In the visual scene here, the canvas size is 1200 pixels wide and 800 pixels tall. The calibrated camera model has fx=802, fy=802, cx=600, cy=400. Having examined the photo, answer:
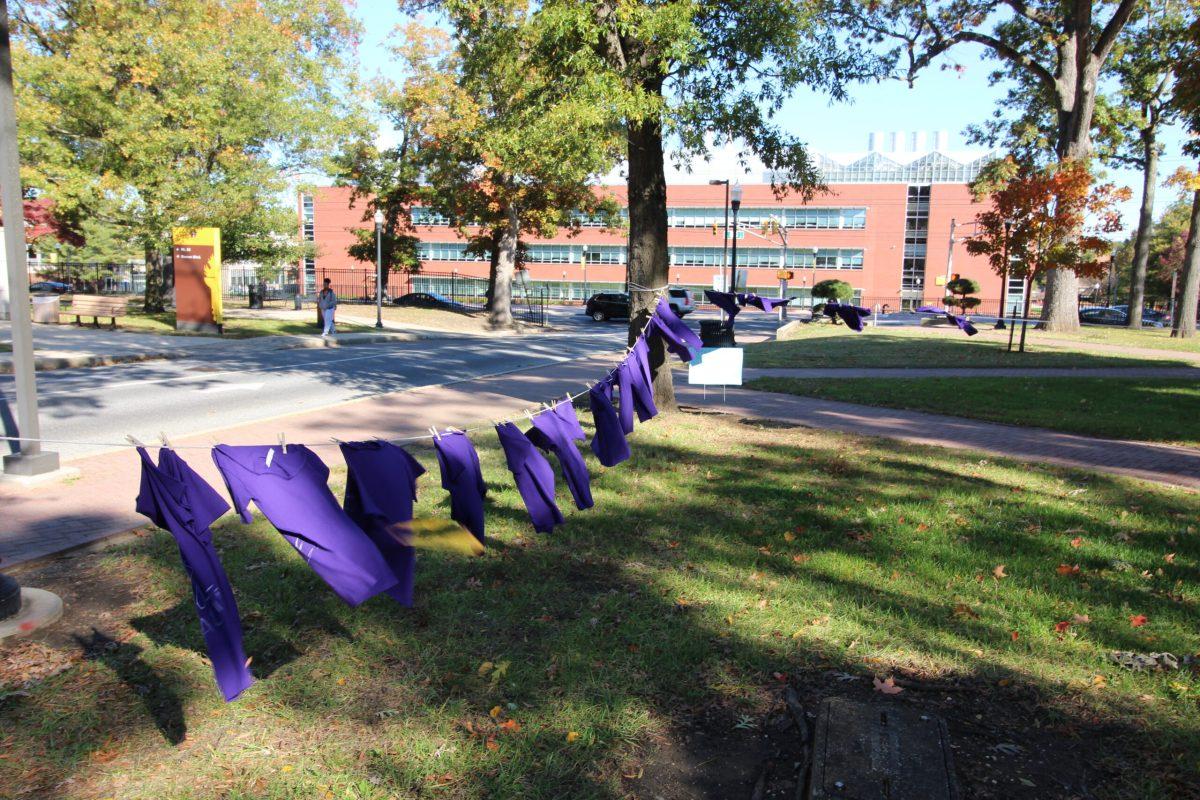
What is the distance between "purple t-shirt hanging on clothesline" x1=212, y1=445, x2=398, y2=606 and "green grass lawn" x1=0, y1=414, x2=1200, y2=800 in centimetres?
69

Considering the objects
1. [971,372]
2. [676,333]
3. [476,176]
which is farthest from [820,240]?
[676,333]

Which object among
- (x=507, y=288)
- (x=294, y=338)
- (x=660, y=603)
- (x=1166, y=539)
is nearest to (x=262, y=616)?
(x=660, y=603)

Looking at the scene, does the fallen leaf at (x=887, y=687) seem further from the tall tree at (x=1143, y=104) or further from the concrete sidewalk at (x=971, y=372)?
the tall tree at (x=1143, y=104)

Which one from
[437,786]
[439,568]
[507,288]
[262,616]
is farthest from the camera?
[507,288]

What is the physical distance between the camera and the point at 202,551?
3588mm

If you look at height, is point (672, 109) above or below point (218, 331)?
above

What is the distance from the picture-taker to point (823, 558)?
577cm

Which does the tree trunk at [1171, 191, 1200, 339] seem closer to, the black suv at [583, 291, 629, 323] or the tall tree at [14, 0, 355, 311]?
the black suv at [583, 291, 629, 323]

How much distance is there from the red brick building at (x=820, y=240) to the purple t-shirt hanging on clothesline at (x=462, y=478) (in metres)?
75.3

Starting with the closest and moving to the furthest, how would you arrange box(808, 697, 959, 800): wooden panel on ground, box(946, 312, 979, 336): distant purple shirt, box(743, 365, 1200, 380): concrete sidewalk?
box(808, 697, 959, 800): wooden panel on ground
box(946, 312, 979, 336): distant purple shirt
box(743, 365, 1200, 380): concrete sidewalk

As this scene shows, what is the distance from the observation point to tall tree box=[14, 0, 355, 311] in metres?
21.9

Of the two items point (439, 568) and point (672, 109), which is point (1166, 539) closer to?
point (439, 568)

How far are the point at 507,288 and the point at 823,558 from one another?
33.5m

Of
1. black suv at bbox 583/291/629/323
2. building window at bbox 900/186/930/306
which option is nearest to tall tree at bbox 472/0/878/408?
black suv at bbox 583/291/629/323
